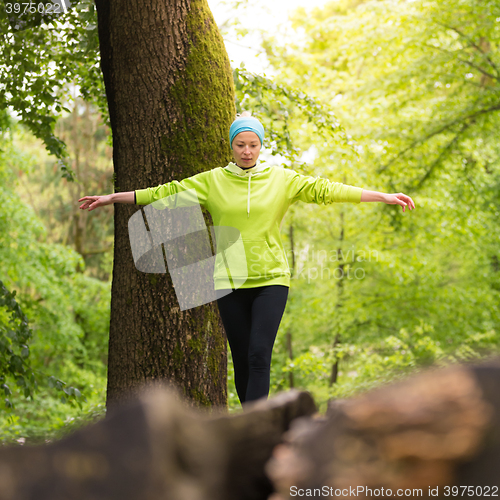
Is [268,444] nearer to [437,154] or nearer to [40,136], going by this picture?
[40,136]

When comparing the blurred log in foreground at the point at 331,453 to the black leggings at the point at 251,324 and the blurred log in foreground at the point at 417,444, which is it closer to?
the blurred log in foreground at the point at 417,444

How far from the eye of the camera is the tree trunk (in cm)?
305

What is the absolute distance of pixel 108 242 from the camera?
16469 mm

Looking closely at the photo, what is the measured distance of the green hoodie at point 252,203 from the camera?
2.78 meters

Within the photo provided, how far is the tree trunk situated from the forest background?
2.33 metres

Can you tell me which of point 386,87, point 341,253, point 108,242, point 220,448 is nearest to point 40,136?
point 220,448

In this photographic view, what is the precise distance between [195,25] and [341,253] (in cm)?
1110

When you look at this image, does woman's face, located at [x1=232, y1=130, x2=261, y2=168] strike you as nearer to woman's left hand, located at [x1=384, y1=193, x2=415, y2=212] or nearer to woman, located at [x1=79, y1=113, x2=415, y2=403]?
woman, located at [x1=79, y1=113, x2=415, y2=403]

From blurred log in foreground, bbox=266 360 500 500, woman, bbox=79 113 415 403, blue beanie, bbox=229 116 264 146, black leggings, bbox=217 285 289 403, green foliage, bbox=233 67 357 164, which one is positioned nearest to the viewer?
blurred log in foreground, bbox=266 360 500 500

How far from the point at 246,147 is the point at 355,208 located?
10.4m

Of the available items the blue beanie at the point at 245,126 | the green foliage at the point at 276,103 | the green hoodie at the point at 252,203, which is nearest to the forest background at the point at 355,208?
the green foliage at the point at 276,103

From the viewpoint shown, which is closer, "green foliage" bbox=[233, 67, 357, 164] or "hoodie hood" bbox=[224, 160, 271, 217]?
"hoodie hood" bbox=[224, 160, 271, 217]

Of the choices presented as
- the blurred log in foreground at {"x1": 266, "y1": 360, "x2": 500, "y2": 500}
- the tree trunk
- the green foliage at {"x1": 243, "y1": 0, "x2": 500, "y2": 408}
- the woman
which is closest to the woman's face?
the woman

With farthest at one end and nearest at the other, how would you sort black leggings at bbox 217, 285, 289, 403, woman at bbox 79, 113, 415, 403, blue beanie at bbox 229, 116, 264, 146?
blue beanie at bbox 229, 116, 264, 146
woman at bbox 79, 113, 415, 403
black leggings at bbox 217, 285, 289, 403
